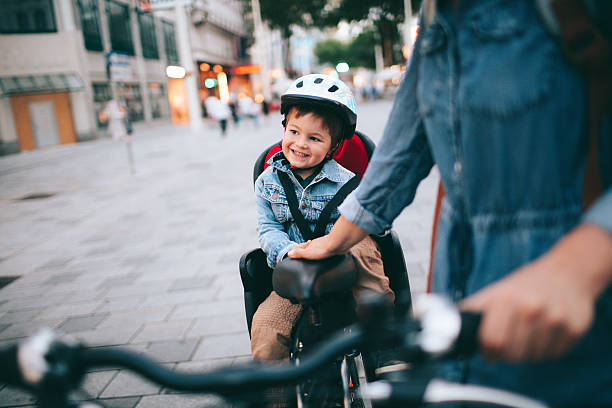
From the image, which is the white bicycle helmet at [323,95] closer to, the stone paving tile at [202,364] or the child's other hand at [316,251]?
the child's other hand at [316,251]

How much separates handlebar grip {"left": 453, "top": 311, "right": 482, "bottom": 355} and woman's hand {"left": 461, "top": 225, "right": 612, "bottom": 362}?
0.4 inches

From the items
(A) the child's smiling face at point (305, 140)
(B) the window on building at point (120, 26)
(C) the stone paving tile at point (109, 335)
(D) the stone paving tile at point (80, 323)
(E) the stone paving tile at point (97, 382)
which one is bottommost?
(E) the stone paving tile at point (97, 382)

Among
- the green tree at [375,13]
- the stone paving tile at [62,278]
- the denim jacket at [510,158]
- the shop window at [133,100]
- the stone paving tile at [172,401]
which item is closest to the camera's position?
the denim jacket at [510,158]

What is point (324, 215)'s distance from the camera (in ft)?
6.67

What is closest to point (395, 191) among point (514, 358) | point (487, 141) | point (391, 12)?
point (487, 141)

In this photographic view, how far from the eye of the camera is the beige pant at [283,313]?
1834 mm

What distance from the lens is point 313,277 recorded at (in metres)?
1.35

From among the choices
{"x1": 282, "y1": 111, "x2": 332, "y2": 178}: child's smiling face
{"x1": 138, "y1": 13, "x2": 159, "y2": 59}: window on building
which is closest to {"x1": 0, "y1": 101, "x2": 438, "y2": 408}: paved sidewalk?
{"x1": 282, "y1": 111, "x2": 332, "y2": 178}: child's smiling face

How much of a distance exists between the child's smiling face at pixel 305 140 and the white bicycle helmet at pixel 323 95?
8 centimetres

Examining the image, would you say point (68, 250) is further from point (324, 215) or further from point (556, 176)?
point (556, 176)

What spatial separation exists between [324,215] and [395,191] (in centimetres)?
84

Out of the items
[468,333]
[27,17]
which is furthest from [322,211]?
[27,17]

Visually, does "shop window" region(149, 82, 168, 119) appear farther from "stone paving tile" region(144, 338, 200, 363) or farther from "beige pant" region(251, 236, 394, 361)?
"beige pant" region(251, 236, 394, 361)

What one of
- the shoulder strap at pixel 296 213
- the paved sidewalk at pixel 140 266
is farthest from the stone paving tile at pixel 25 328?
the shoulder strap at pixel 296 213
